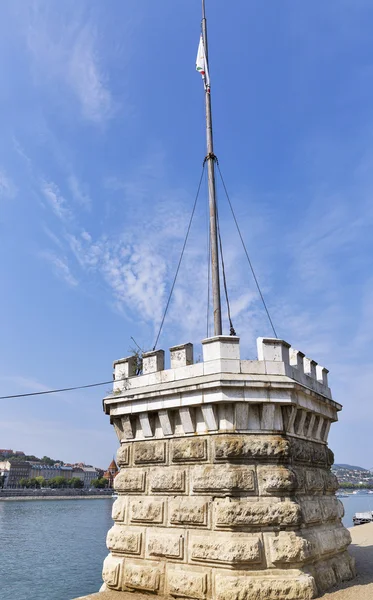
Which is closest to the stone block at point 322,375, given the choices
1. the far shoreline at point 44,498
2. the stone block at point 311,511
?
the stone block at point 311,511

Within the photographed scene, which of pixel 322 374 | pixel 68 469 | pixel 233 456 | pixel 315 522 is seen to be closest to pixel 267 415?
pixel 233 456

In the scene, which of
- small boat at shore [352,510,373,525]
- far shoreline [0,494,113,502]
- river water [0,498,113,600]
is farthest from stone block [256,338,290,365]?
far shoreline [0,494,113,502]

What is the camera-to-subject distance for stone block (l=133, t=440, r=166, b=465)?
846 centimetres

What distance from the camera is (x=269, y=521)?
23.7 feet

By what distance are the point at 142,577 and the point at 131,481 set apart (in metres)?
1.62

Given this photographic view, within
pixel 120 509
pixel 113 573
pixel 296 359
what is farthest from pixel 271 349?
pixel 113 573

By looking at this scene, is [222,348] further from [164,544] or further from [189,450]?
[164,544]

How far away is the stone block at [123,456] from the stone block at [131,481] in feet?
0.44

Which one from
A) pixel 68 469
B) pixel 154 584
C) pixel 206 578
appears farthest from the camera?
pixel 68 469

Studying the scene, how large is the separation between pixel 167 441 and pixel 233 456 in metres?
1.50

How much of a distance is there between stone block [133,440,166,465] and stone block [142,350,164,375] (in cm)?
139

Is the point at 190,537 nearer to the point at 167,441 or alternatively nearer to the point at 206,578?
the point at 206,578

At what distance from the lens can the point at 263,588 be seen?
22.3 ft

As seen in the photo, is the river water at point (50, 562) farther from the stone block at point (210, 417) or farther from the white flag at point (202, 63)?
the white flag at point (202, 63)
